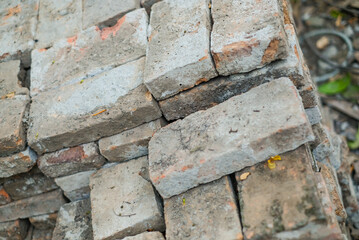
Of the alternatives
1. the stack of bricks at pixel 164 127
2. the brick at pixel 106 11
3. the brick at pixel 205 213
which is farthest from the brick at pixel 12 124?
the brick at pixel 205 213

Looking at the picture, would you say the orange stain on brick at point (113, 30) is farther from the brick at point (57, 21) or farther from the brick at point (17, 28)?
the brick at point (17, 28)

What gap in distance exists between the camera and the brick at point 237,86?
2379 millimetres

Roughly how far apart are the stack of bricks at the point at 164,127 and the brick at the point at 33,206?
0.01m

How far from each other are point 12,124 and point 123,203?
1175 mm

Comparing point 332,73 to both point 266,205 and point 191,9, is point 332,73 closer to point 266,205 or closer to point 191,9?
point 191,9

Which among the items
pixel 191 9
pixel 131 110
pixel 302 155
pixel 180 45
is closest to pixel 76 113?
pixel 131 110

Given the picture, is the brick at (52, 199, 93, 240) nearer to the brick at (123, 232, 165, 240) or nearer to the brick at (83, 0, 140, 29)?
the brick at (123, 232, 165, 240)

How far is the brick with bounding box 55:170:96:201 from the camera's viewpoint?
300 centimetres

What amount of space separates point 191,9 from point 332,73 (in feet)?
10.3

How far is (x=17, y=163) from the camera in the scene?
2867 millimetres

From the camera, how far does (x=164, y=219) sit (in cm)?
247

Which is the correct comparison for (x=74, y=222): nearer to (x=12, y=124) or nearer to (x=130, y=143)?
(x=130, y=143)

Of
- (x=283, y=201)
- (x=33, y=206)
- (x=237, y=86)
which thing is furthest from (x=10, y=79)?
(x=283, y=201)

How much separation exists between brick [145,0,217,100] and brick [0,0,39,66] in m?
1.43
